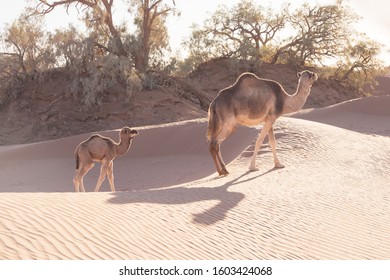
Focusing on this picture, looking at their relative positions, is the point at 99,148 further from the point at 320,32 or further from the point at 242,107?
the point at 320,32

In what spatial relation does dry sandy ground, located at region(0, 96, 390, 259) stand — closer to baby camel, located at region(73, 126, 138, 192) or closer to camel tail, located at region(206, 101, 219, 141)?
camel tail, located at region(206, 101, 219, 141)

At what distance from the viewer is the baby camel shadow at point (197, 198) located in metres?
7.75

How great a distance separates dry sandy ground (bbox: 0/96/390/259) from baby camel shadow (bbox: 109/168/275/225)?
18mm

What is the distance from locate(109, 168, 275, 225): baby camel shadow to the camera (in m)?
7.75

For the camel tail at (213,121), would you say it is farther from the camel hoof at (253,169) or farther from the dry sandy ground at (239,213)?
the camel hoof at (253,169)

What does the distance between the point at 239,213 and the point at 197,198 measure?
1048 millimetres

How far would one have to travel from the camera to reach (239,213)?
809cm

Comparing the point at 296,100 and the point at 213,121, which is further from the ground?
the point at 296,100

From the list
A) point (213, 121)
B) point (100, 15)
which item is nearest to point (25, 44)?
point (100, 15)

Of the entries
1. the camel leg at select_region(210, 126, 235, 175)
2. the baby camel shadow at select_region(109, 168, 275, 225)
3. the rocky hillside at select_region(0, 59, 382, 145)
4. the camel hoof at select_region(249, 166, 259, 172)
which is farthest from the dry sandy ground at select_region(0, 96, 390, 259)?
the rocky hillside at select_region(0, 59, 382, 145)

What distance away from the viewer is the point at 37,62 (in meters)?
30.9

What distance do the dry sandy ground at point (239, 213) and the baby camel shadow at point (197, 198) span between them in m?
0.02

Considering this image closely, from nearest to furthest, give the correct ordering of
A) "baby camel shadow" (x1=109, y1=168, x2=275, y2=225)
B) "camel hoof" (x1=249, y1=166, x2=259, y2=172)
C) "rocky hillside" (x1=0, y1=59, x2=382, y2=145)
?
"baby camel shadow" (x1=109, y1=168, x2=275, y2=225), "camel hoof" (x1=249, y1=166, x2=259, y2=172), "rocky hillside" (x1=0, y1=59, x2=382, y2=145)
